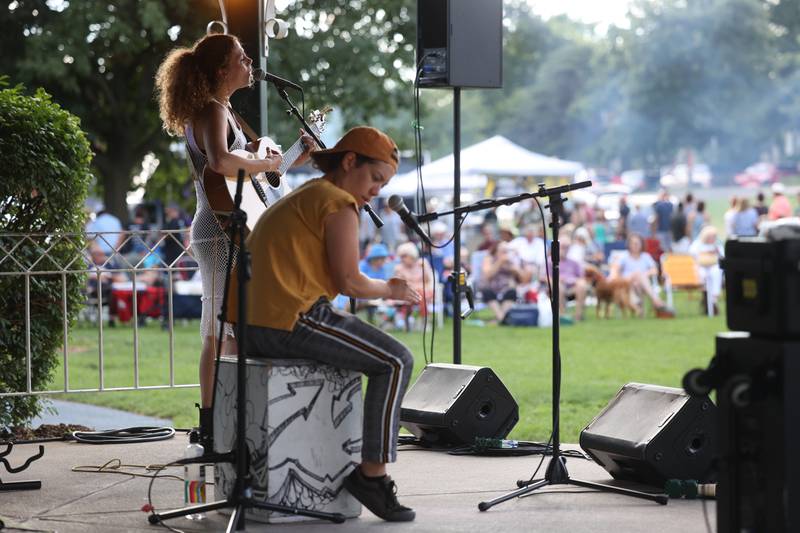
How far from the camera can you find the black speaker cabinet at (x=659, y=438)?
4750mm

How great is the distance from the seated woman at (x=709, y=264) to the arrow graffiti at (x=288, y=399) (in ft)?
39.7

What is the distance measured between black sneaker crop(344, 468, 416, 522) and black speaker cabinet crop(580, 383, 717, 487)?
Result: 1.07 meters

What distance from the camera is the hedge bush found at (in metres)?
6.18

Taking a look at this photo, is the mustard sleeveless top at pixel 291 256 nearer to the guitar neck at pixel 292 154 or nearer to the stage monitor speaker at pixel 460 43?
the guitar neck at pixel 292 154

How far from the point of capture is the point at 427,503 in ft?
15.4

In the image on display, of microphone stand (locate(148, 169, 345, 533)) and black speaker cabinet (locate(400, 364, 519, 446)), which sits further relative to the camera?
black speaker cabinet (locate(400, 364, 519, 446))

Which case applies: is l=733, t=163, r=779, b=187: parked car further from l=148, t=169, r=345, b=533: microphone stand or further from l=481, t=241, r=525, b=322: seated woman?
l=148, t=169, r=345, b=533: microphone stand

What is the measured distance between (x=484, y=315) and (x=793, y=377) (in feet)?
40.9

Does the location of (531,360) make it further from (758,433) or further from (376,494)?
(758,433)

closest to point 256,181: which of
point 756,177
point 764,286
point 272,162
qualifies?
point 272,162

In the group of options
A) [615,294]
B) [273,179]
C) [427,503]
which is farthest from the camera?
[615,294]

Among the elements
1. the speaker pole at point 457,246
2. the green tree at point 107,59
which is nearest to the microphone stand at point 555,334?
the speaker pole at point 457,246

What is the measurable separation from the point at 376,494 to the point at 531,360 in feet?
22.5

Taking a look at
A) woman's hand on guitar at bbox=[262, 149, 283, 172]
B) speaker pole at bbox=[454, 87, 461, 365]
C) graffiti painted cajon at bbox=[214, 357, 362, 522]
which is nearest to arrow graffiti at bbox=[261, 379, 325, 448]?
graffiti painted cajon at bbox=[214, 357, 362, 522]
